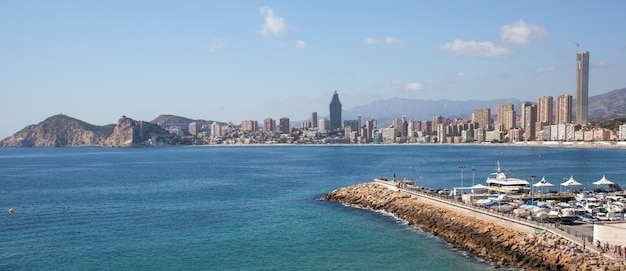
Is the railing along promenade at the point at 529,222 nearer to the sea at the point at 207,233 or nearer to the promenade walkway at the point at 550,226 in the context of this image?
the promenade walkway at the point at 550,226

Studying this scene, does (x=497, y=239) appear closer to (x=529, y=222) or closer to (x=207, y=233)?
(x=529, y=222)

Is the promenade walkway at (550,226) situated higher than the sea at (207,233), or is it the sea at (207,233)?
the promenade walkway at (550,226)

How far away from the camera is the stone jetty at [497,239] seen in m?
23.9

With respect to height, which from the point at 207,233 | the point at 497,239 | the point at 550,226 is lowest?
the point at 207,233

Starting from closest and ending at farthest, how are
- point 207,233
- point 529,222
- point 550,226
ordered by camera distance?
point 550,226 → point 529,222 → point 207,233

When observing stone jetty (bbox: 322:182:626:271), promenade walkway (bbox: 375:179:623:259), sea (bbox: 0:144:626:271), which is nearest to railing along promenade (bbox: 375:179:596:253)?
promenade walkway (bbox: 375:179:623:259)

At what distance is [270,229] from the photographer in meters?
35.6

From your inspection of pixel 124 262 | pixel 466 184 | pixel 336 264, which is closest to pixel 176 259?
pixel 124 262

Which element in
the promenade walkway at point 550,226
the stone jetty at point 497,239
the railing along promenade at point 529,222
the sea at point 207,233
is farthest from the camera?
the sea at point 207,233

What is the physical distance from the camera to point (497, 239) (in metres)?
29.2

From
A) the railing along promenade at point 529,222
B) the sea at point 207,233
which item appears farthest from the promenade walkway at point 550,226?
the sea at point 207,233

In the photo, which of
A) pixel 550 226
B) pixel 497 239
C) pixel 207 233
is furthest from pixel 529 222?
pixel 207 233

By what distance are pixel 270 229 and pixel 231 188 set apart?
25603 millimetres

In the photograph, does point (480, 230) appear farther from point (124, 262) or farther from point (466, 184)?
point (466, 184)
